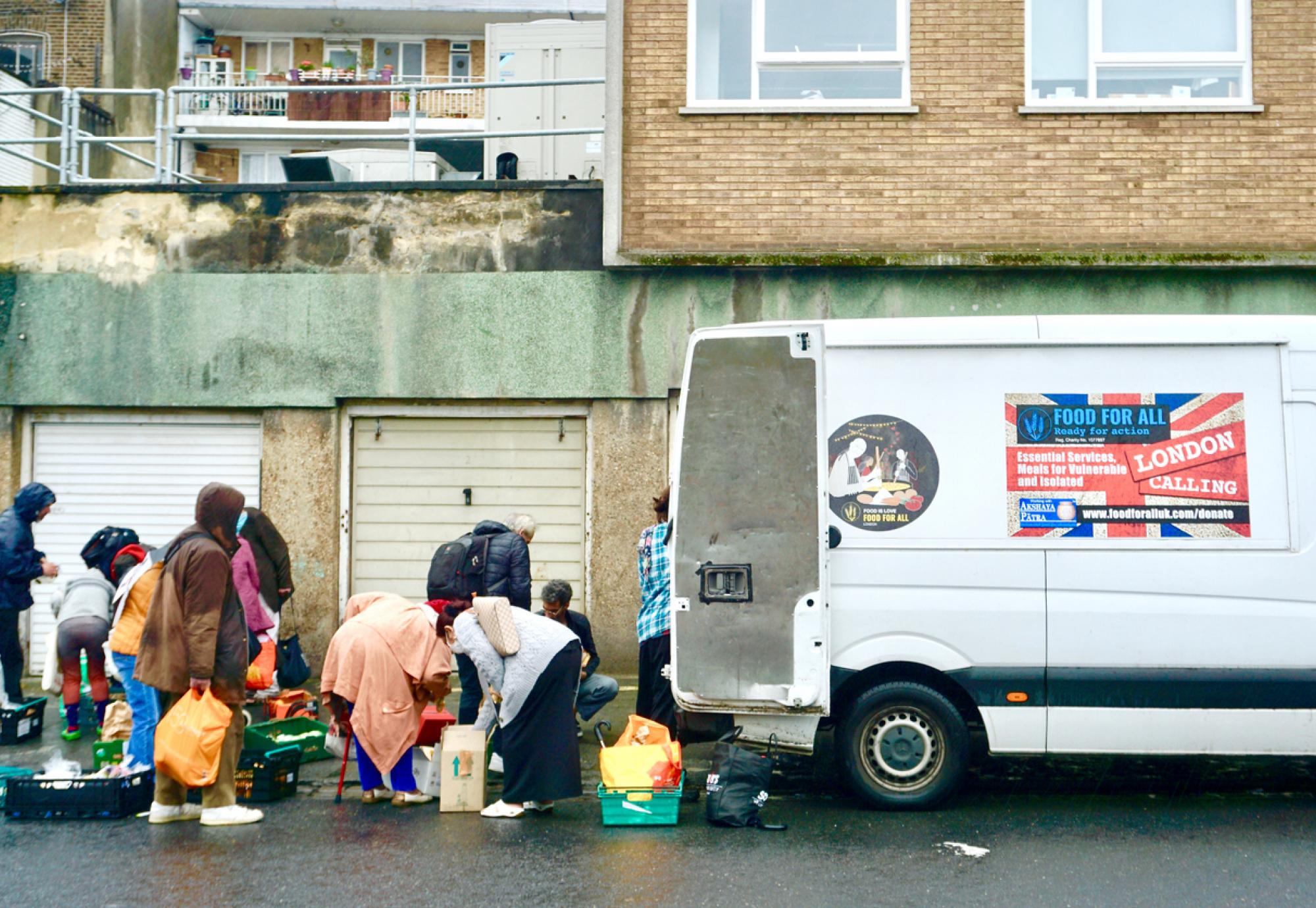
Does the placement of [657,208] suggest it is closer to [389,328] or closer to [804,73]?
[804,73]

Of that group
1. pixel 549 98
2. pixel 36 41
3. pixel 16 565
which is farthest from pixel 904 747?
pixel 36 41

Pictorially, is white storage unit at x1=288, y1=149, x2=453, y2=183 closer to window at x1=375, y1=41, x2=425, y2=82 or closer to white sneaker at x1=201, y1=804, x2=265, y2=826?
white sneaker at x1=201, y1=804, x2=265, y2=826

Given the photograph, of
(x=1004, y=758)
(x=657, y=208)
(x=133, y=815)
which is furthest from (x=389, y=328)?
(x=1004, y=758)

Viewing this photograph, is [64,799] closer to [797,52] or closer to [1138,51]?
[797,52]

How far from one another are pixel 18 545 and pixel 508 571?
3.60 metres

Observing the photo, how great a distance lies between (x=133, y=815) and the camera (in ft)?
22.1

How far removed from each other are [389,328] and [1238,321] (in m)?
7.00

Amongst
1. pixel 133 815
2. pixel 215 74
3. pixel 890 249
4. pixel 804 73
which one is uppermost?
pixel 215 74

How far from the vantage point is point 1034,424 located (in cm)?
675

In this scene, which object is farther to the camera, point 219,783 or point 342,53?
point 342,53

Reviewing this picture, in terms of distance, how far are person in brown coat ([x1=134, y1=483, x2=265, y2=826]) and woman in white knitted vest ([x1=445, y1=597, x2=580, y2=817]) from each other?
4.04 ft

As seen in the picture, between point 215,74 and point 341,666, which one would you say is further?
point 215,74

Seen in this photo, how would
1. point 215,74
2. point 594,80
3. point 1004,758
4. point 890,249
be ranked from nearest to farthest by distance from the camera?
1. point 1004,758
2. point 890,249
3. point 594,80
4. point 215,74

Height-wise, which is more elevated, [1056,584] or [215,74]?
[215,74]
